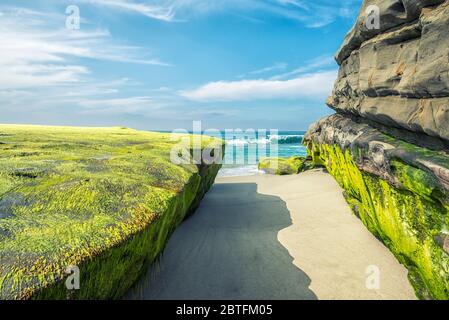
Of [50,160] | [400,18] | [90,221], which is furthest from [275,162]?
[90,221]

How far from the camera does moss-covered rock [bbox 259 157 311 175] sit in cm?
2081

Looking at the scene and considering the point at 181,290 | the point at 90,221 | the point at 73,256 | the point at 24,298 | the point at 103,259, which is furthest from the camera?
the point at 181,290

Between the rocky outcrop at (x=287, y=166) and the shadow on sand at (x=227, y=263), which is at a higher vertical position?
the rocky outcrop at (x=287, y=166)

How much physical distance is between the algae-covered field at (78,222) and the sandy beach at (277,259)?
Result: 1363 millimetres

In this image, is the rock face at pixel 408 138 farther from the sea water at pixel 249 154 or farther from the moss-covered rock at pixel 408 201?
the sea water at pixel 249 154

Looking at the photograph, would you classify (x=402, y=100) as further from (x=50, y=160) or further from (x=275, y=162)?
(x=275, y=162)

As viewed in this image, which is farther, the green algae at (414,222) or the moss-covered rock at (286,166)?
the moss-covered rock at (286,166)

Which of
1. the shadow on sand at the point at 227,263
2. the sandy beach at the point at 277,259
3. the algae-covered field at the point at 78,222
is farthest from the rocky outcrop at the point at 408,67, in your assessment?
the algae-covered field at the point at 78,222

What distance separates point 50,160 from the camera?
19.9ft

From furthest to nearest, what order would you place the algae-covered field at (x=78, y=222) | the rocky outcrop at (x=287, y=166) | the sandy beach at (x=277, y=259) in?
the rocky outcrop at (x=287, y=166) → the sandy beach at (x=277, y=259) → the algae-covered field at (x=78, y=222)

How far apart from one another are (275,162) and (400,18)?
1775cm

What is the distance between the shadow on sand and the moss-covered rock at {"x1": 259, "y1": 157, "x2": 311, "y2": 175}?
35.1 feet

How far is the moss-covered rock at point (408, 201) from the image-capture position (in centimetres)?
444

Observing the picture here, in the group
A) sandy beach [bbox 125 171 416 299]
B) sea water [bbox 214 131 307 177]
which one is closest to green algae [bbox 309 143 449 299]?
sandy beach [bbox 125 171 416 299]
